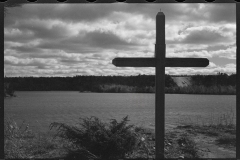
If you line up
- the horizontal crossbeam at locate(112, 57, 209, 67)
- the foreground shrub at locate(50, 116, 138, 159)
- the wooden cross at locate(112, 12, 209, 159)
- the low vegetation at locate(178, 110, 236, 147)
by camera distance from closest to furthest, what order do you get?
1. the foreground shrub at locate(50, 116, 138, 159)
2. the wooden cross at locate(112, 12, 209, 159)
3. the horizontal crossbeam at locate(112, 57, 209, 67)
4. the low vegetation at locate(178, 110, 236, 147)

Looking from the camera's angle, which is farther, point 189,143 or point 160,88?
point 189,143

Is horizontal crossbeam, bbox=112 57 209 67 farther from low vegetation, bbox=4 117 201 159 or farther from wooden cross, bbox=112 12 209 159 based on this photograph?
low vegetation, bbox=4 117 201 159

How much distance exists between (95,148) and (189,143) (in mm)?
2344

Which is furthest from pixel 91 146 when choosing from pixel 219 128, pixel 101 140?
pixel 219 128

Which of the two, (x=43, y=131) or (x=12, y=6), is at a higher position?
(x=12, y=6)

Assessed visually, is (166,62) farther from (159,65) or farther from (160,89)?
(160,89)

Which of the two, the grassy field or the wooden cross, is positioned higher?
the wooden cross

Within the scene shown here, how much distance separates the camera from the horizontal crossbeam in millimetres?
5594

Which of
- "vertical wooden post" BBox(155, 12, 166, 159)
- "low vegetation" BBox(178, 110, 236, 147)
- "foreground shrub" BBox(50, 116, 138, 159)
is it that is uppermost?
"vertical wooden post" BBox(155, 12, 166, 159)

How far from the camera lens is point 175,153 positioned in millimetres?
5617

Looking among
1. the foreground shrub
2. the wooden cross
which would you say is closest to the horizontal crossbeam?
the wooden cross

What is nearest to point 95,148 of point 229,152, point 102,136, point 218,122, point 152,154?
point 102,136

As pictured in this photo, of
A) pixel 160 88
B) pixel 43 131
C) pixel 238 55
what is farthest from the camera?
pixel 43 131

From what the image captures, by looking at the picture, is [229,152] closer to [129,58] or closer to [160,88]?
[160,88]
